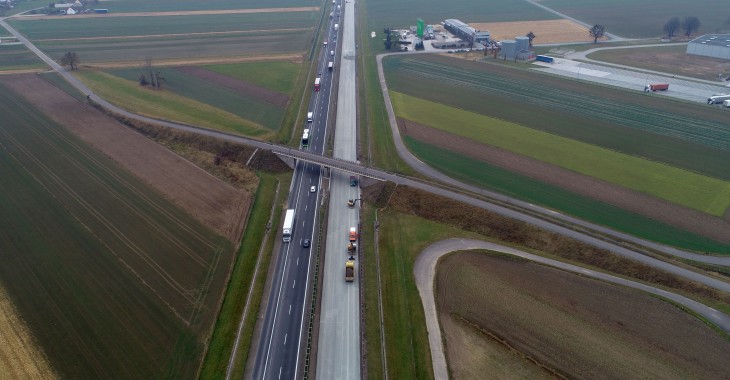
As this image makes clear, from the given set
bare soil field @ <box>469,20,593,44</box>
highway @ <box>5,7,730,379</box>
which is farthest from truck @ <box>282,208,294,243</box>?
bare soil field @ <box>469,20,593,44</box>

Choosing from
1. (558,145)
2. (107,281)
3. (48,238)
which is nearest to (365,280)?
(107,281)

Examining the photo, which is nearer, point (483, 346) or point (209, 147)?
point (483, 346)

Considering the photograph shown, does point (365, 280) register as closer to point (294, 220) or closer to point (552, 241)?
point (294, 220)

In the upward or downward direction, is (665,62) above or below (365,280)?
above

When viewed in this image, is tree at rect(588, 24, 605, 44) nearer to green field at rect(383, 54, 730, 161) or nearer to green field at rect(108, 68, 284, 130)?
green field at rect(383, 54, 730, 161)

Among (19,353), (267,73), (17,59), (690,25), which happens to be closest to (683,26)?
(690,25)

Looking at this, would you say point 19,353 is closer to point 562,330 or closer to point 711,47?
point 562,330
